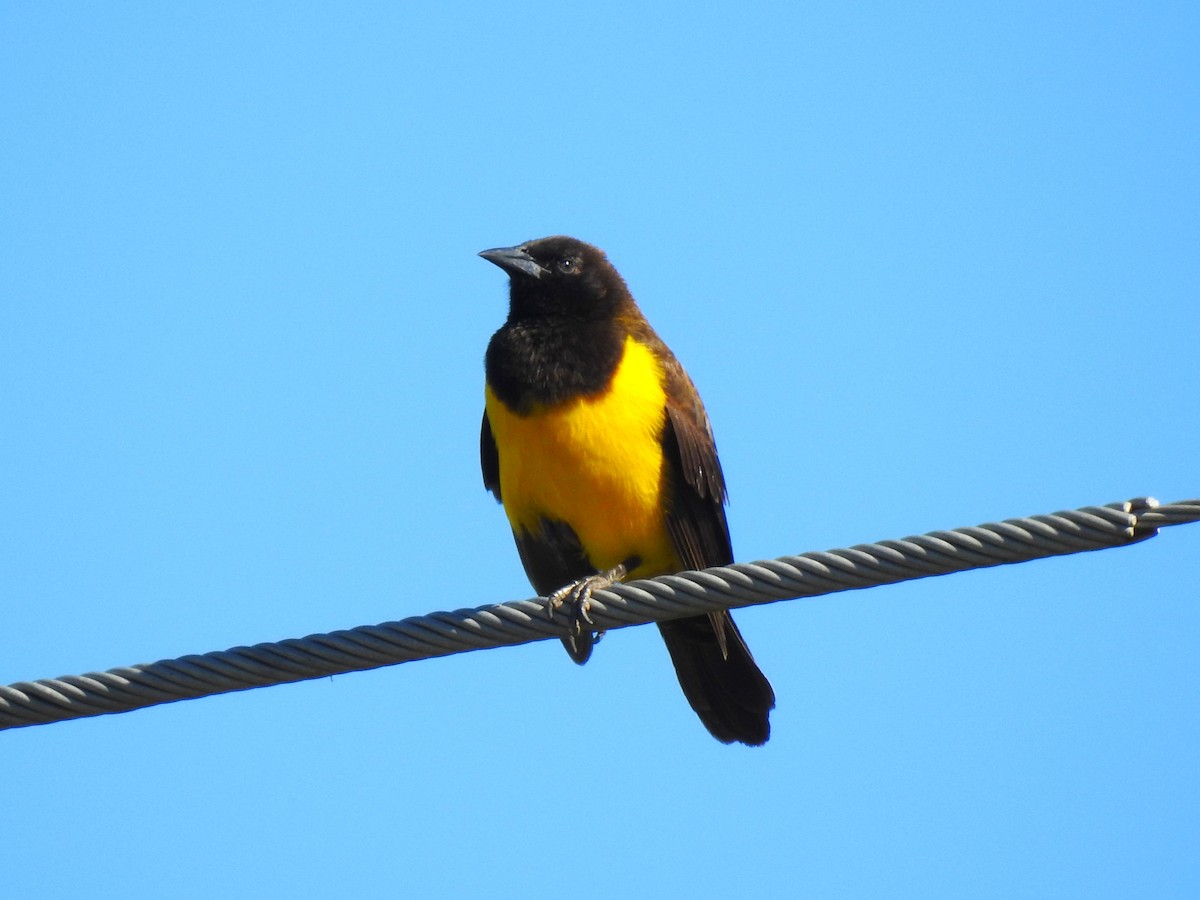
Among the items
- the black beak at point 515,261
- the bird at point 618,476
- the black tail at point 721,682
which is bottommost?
the black tail at point 721,682

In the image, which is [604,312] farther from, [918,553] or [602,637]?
[918,553]

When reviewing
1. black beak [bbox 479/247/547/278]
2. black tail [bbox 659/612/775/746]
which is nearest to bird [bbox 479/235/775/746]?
black tail [bbox 659/612/775/746]

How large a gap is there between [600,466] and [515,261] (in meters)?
1.36

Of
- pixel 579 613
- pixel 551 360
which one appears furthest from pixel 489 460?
pixel 579 613

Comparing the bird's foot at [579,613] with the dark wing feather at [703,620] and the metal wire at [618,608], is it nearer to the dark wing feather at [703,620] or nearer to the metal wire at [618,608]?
the metal wire at [618,608]

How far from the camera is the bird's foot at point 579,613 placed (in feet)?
16.1

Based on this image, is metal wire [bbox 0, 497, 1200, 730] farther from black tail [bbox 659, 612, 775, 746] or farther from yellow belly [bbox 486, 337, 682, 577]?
black tail [bbox 659, 612, 775, 746]

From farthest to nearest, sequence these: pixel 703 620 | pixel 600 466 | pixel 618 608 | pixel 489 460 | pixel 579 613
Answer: pixel 489 460
pixel 703 620
pixel 600 466
pixel 579 613
pixel 618 608

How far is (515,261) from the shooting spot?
705cm

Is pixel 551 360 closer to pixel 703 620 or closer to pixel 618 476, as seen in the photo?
pixel 618 476

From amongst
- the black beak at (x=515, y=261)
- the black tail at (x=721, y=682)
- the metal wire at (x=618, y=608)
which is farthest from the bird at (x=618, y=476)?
the metal wire at (x=618, y=608)

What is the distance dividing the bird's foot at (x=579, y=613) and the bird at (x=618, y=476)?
45 cm

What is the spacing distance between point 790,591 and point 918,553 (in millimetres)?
404

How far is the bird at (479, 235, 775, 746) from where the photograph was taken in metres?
6.20
